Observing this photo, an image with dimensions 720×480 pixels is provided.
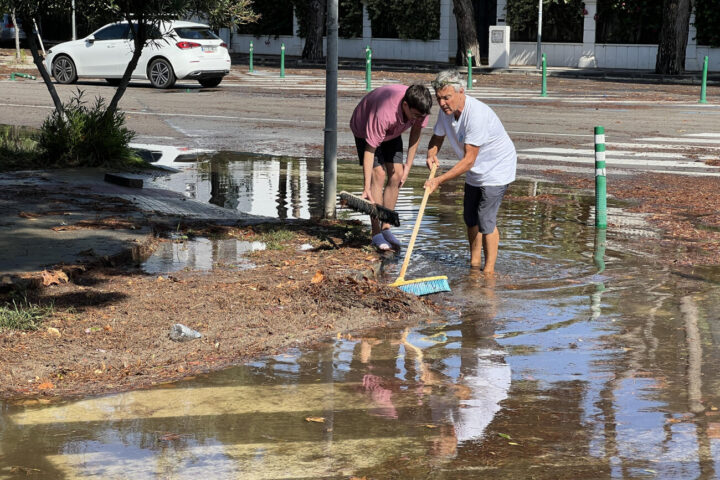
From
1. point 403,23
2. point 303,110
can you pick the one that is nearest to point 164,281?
point 303,110

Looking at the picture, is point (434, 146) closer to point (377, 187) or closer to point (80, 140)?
point (377, 187)

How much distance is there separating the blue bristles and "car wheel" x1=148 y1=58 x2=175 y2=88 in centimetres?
1998

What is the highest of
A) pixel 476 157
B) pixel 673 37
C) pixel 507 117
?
pixel 673 37

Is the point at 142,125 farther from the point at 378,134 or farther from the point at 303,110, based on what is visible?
the point at 378,134

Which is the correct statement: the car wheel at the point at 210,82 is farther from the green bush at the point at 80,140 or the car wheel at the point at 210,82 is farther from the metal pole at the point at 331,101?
the metal pole at the point at 331,101

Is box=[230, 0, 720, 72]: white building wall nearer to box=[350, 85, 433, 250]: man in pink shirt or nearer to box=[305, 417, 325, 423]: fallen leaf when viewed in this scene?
box=[350, 85, 433, 250]: man in pink shirt

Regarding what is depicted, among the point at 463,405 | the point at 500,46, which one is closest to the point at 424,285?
the point at 463,405

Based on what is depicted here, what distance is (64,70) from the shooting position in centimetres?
2778

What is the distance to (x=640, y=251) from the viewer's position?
357 inches

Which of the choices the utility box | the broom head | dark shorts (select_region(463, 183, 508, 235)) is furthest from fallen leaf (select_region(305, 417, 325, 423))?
the utility box

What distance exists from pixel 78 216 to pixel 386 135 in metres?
3.04

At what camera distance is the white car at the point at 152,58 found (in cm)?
2616

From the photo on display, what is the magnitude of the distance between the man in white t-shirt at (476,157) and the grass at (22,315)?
Result: 2.96 m

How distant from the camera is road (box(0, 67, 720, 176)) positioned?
50.6ft
